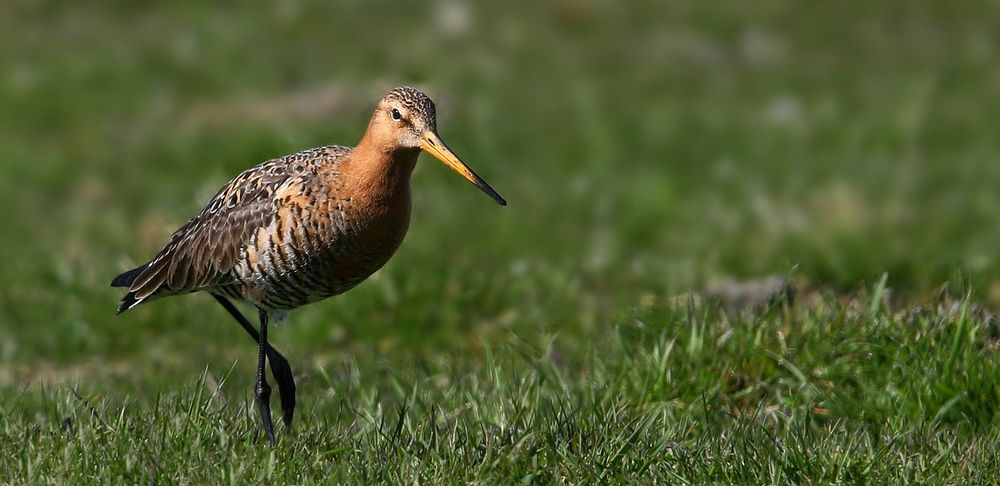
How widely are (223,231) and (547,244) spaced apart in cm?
473

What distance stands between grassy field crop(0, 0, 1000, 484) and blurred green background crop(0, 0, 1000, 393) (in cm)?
3

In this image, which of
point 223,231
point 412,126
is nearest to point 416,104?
point 412,126

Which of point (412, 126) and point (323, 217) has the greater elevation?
point (412, 126)

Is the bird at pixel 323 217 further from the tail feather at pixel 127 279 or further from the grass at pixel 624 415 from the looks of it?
the tail feather at pixel 127 279

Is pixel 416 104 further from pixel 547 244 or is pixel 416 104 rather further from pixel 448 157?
pixel 547 244

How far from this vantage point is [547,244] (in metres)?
10.9

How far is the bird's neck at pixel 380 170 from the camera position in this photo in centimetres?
600

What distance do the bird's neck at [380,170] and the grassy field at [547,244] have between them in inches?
33.2

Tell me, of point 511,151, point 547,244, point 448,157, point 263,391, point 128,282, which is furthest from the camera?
point 511,151

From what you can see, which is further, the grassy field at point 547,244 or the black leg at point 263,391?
the black leg at point 263,391

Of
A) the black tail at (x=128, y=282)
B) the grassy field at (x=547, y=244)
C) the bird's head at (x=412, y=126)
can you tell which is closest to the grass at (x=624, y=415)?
the grassy field at (x=547, y=244)

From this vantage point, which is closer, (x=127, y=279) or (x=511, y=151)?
(x=127, y=279)

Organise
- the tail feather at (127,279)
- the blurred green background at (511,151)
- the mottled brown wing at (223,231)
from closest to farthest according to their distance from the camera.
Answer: the mottled brown wing at (223,231) → the tail feather at (127,279) → the blurred green background at (511,151)

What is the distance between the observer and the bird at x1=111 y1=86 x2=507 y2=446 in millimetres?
5957
